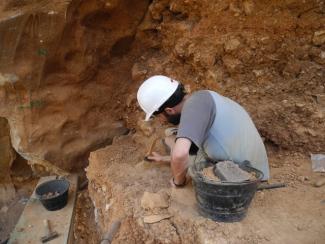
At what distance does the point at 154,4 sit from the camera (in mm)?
3781

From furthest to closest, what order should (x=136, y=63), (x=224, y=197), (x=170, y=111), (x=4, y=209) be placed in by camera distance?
1. (x=4, y=209)
2. (x=136, y=63)
3. (x=170, y=111)
4. (x=224, y=197)

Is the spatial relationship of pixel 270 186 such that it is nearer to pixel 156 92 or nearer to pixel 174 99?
pixel 174 99

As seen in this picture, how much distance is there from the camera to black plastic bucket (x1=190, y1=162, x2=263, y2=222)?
2.06 m

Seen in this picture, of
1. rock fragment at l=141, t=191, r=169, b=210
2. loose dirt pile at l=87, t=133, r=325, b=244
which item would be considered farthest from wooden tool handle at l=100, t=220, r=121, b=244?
rock fragment at l=141, t=191, r=169, b=210

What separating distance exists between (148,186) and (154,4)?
198cm

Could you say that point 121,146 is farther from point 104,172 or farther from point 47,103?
point 47,103

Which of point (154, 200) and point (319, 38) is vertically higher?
point (319, 38)

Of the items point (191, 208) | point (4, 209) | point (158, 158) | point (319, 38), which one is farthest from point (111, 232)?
point (4, 209)

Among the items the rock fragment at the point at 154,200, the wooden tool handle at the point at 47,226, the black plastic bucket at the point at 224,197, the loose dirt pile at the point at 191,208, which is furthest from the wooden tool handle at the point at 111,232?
the wooden tool handle at the point at 47,226

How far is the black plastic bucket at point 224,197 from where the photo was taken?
2.06 metres

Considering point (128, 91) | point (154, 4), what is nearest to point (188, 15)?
point (154, 4)

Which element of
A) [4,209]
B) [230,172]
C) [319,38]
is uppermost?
[319,38]

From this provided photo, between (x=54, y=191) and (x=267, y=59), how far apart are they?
7.88ft

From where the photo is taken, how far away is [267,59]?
320 centimetres
